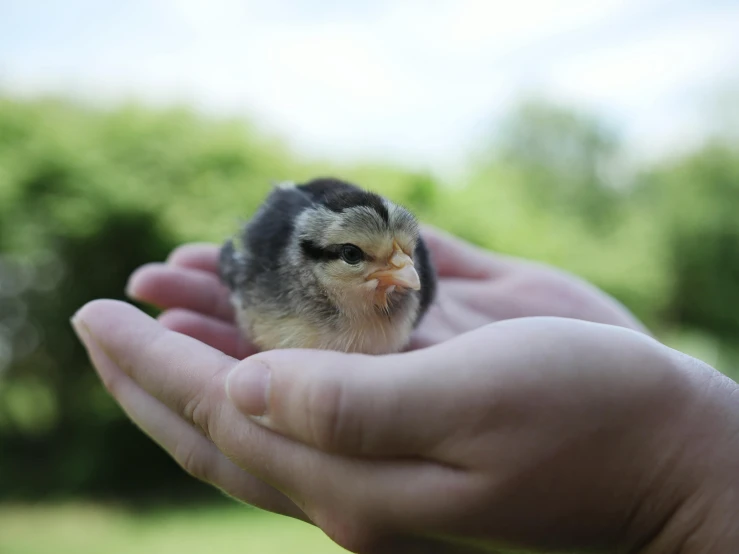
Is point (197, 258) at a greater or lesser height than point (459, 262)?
lesser

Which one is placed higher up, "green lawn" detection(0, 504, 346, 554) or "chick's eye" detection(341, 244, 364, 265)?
"chick's eye" detection(341, 244, 364, 265)

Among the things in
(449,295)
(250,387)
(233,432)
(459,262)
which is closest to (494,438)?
(250,387)

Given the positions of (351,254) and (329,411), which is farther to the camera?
(351,254)

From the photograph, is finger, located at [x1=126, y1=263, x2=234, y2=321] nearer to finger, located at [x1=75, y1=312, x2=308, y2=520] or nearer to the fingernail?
finger, located at [x1=75, y1=312, x2=308, y2=520]

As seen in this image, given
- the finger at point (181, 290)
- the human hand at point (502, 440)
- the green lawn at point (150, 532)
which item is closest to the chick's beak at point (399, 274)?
the human hand at point (502, 440)

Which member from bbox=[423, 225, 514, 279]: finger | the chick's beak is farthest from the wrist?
bbox=[423, 225, 514, 279]: finger

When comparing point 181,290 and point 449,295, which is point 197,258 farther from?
point 449,295

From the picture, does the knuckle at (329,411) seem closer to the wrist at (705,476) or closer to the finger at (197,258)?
the wrist at (705,476)
